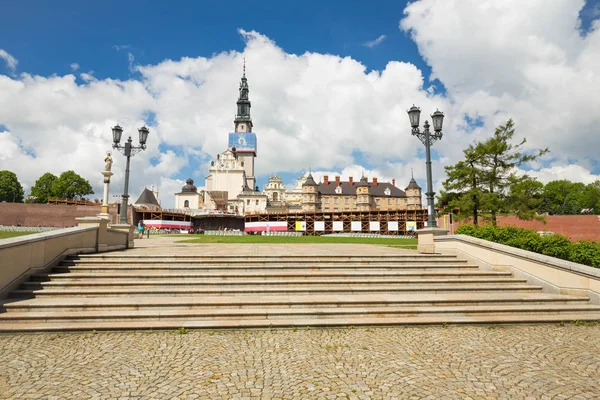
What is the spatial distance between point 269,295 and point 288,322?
1483 millimetres

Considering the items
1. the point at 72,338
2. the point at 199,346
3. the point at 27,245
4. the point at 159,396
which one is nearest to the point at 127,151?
the point at 27,245

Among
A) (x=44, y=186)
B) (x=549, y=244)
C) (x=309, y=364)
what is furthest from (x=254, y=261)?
(x=44, y=186)

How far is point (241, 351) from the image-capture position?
5.55 metres

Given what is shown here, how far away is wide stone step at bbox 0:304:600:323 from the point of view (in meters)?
6.79

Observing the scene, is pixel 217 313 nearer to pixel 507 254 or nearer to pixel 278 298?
pixel 278 298

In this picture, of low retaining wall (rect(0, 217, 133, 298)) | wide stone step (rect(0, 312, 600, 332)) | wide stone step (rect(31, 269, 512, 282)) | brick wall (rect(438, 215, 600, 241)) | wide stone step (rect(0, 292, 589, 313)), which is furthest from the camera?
brick wall (rect(438, 215, 600, 241))

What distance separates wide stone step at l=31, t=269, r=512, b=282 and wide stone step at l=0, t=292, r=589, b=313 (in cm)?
111

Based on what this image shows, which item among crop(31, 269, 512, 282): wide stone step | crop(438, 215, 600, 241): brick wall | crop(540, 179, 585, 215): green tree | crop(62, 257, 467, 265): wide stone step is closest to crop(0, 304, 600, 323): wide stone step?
crop(31, 269, 512, 282): wide stone step

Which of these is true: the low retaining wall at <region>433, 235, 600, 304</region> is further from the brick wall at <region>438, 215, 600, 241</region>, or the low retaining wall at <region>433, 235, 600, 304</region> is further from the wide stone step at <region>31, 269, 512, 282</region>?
the brick wall at <region>438, 215, 600, 241</region>

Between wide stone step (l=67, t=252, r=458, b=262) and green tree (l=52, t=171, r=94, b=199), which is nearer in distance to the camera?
wide stone step (l=67, t=252, r=458, b=262)

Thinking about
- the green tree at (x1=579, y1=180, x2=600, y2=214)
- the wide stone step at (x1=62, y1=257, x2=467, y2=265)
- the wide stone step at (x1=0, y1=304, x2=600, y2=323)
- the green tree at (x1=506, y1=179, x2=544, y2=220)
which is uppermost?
the green tree at (x1=579, y1=180, x2=600, y2=214)

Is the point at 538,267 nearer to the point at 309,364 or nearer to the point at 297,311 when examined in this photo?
the point at 297,311

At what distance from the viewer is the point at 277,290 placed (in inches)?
330

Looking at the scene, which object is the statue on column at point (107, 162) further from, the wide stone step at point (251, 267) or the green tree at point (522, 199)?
the green tree at point (522, 199)
